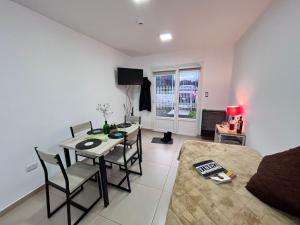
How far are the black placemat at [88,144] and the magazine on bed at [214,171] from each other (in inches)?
50.6

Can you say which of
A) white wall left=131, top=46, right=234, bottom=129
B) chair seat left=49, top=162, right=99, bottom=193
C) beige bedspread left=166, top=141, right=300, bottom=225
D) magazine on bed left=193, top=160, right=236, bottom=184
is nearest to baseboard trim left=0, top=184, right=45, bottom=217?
chair seat left=49, top=162, right=99, bottom=193

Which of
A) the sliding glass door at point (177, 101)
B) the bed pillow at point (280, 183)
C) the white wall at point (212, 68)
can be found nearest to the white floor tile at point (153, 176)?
the bed pillow at point (280, 183)


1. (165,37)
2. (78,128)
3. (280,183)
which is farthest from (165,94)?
(280,183)

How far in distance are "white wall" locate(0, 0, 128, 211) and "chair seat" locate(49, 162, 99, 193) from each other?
679 millimetres

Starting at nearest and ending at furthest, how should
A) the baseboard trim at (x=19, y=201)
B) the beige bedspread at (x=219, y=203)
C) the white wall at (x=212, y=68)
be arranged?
1. the beige bedspread at (x=219, y=203)
2. the baseboard trim at (x=19, y=201)
3. the white wall at (x=212, y=68)

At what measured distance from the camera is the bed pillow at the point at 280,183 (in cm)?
86

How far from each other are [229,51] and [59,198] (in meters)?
4.57

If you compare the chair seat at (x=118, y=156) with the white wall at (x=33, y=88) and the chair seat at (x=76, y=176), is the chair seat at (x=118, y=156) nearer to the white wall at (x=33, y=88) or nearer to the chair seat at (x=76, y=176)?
the chair seat at (x=76, y=176)

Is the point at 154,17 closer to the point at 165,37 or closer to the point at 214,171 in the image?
the point at 165,37

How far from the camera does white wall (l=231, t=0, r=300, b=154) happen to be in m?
1.27

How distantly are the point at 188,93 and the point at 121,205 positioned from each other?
3.33m

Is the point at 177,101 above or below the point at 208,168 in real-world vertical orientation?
above

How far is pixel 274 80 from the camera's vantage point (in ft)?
5.12

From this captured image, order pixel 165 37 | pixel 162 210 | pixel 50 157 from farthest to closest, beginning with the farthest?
1. pixel 165 37
2. pixel 162 210
3. pixel 50 157
